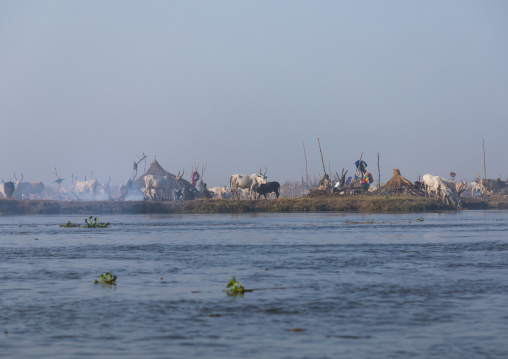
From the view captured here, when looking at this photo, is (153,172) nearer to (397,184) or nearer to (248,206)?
(248,206)

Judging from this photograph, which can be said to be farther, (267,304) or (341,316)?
(267,304)

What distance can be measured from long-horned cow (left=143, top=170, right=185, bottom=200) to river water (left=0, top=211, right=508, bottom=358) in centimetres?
5032

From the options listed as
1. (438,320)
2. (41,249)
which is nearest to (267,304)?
(438,320)

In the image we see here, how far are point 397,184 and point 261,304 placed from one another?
63.3 metres

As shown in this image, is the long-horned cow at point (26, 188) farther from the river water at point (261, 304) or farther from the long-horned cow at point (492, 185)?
the river water at point (261, 304)

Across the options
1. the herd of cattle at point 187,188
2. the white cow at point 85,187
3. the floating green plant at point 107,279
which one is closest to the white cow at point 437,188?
the herd of cattle at point 187,188

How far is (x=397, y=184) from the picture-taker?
75.2 metres

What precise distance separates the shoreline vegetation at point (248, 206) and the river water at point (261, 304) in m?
43.8

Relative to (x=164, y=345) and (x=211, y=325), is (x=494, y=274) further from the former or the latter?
(x=164, y=345)

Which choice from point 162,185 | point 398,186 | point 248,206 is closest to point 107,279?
point 248,206

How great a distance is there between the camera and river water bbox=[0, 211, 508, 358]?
10.2 meters

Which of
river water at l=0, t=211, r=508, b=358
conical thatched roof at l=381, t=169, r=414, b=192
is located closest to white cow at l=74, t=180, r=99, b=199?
conical thatched roof at l=381, t=169, r=414, b=192

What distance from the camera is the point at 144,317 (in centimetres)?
1237

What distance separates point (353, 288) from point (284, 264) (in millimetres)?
5314
